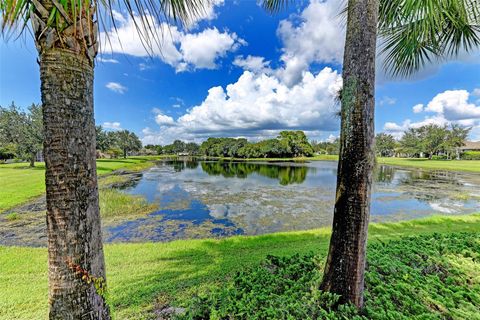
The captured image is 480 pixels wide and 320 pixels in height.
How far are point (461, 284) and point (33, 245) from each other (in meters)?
9.38

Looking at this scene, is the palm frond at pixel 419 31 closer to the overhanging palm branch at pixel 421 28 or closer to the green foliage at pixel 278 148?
the overhanging palm branch at pixel 421 28

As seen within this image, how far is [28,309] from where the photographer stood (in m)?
2.70

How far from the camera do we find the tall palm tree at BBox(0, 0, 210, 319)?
4.53 feet

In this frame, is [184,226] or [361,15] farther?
[184,226]

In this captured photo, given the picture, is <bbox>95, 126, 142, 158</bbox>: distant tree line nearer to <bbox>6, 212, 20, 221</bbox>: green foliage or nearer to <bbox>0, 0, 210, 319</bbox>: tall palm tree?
<bbox>6, 212, 20, 221</bbox>: green foliage

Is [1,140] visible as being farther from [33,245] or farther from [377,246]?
[377,246]

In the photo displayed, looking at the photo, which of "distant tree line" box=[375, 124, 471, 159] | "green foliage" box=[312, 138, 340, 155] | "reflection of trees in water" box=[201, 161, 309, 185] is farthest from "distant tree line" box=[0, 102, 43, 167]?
"green foliage" box=[312, 138, 340, 155]

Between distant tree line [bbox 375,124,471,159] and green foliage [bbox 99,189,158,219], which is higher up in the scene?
distant tree line [bbox 375,124,471,159]

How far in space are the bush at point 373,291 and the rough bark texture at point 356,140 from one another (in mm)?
356

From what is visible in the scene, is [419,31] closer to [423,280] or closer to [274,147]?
[423,280]

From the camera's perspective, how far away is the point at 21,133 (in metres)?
27.4

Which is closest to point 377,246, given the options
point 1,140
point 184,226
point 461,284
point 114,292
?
Answer: point 461,284

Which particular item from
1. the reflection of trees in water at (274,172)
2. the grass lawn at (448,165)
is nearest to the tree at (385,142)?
the grass lawn at (448,165)

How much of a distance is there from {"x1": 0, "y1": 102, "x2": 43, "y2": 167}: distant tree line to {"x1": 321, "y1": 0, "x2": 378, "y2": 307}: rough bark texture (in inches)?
1275
